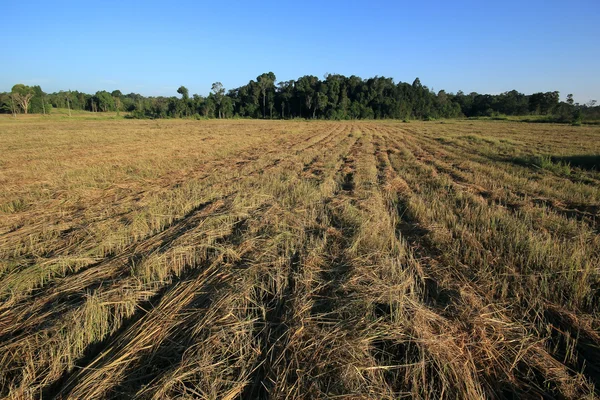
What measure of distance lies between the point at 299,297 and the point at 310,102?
282 ft

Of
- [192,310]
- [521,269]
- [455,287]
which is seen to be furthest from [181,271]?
[521,269]

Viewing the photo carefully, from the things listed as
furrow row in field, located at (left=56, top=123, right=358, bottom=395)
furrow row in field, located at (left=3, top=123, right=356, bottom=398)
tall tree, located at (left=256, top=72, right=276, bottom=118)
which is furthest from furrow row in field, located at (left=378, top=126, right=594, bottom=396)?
tall tree, located at (left=256, top=72, right=276, bottom=118)

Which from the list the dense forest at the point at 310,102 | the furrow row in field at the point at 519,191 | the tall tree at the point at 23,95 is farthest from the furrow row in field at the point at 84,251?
the tall tree at the point at 23,95

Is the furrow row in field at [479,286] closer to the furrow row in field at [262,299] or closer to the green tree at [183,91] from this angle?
the furrow row in field at [262,299]

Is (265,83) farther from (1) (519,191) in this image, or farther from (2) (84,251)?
(2) (84,251)

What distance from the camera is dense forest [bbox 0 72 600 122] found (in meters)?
74.6

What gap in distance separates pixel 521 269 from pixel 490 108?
102m

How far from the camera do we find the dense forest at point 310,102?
74.6 metres

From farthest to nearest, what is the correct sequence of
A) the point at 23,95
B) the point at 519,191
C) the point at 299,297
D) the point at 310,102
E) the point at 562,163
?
the point at 310,102 → the point at 23,95 → the point at 562,163 → the point at 519,191 → the point at 299,297

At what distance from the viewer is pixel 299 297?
294cm

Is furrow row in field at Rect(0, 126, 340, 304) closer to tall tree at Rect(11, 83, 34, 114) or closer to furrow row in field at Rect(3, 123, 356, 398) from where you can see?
furrow row in field at Rect(3, 123, 356, 398)

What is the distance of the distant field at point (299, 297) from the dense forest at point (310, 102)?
76352mm

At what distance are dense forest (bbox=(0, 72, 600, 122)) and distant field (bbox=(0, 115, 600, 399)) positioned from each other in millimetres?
76352

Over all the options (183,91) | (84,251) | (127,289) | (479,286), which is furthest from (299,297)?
(183,91)
